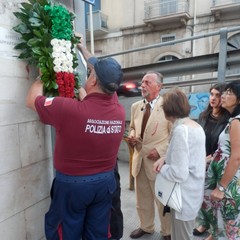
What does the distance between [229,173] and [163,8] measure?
42.9 feet

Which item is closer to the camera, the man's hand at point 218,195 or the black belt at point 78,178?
the black belt at point 78,178

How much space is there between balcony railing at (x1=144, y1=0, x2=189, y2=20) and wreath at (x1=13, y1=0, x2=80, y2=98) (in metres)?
12.3

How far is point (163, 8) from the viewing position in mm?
13469

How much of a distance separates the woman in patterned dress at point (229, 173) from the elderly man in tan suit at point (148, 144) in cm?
53

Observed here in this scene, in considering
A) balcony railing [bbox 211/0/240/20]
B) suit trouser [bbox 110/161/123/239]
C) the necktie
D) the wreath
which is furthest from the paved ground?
balcony railing [bbox 211/0/240/20]

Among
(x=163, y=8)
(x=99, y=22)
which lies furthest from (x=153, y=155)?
(x=99, y=22)

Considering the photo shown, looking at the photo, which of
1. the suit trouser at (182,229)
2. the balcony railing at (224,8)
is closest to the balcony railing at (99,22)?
the balcony railing at (224,8)

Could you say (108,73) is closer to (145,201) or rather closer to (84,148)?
(84,148)

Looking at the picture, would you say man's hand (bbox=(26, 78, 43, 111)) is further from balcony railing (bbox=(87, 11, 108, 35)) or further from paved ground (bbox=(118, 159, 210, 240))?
balcony railing (bbox=(87, 11, 108, 35))

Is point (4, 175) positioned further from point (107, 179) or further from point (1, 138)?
point (107, 179)

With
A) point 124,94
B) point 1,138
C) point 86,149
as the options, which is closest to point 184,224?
point 86,149

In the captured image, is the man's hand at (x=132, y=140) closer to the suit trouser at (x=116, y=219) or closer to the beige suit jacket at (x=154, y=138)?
the beige suit jacket at (x=154, y=138)

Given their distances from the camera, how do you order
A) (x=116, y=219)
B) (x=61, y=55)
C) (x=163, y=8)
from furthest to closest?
(x=163, y=8) → (x=116, y=219) → (x=61, y=55)

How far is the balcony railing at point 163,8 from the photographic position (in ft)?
42.0
